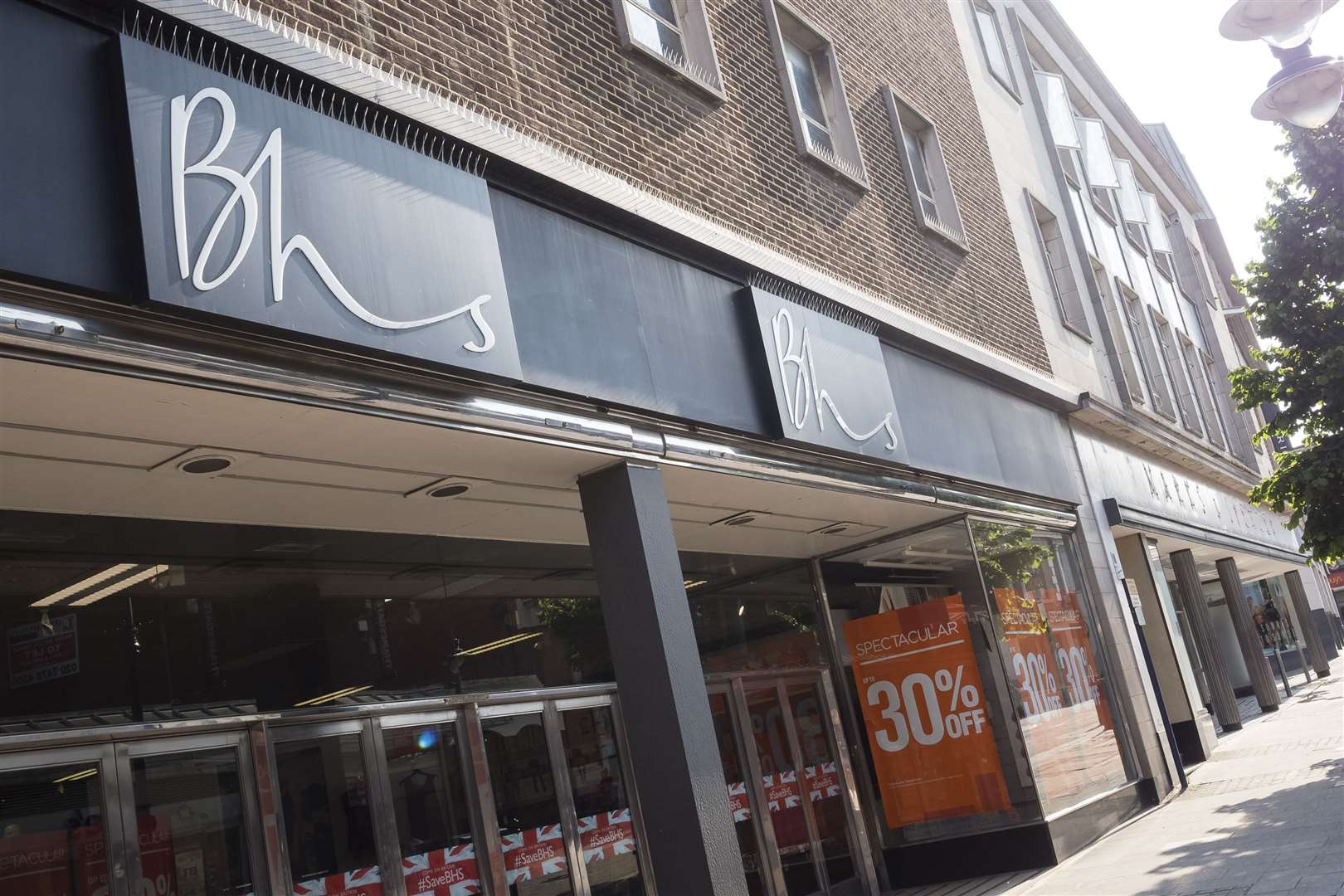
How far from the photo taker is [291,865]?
6.38 m

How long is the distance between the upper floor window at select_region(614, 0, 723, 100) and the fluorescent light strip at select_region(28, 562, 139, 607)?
486cm

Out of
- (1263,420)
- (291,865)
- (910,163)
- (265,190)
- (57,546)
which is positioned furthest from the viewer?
(1263,420)

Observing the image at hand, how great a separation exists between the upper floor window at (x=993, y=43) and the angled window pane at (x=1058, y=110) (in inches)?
40.5

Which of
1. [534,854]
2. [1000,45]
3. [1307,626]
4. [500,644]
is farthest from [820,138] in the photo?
[1307,626]

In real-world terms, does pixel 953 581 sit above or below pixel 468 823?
above

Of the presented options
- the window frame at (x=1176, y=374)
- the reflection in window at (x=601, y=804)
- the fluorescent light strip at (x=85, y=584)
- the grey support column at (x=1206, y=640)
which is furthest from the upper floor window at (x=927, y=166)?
the grey support column at (x=1206, y=640)

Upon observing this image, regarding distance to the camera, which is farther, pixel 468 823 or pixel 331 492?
pixel 468 823

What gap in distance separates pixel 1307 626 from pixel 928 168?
26347mm

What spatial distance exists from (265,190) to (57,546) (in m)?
2.40

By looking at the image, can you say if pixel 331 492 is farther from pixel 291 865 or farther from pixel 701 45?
pixel 701 45

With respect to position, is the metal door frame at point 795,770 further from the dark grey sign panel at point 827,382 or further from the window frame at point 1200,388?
the window frame at point 1200,388

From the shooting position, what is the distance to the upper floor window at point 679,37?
856cm

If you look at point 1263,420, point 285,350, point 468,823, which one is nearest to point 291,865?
point 468,823

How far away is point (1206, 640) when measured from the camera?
21641 millimetres
